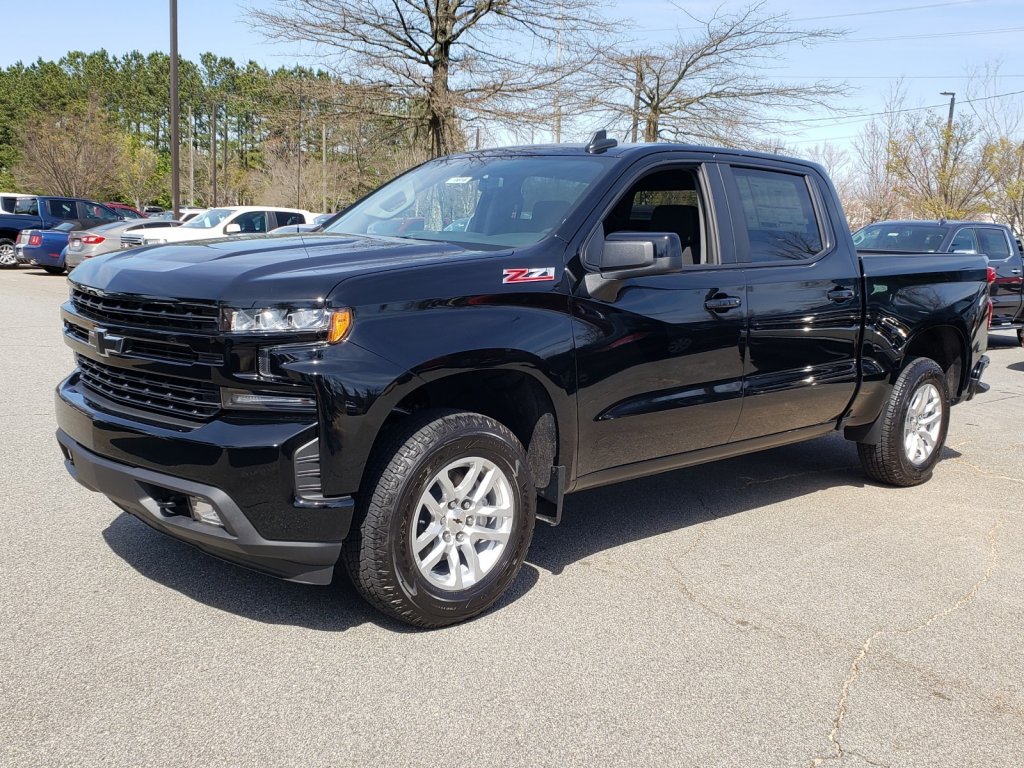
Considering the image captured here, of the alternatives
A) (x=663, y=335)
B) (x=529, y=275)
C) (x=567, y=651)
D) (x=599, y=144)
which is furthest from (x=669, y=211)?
(x=567, y=651)

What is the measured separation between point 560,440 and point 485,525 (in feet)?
1.64

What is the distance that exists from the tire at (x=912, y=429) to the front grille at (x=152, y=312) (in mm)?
4219

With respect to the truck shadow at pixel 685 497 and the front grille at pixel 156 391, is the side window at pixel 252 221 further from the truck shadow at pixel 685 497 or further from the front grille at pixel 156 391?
the front grille at pixel 156 391

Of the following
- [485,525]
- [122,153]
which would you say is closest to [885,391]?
[485,525]

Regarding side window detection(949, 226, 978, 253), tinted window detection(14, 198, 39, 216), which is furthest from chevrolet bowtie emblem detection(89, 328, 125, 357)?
tinted window detection(14, 198, 39, 216)

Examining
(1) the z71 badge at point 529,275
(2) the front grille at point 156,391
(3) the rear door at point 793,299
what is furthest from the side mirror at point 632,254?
(2) the front grille at point 156,391

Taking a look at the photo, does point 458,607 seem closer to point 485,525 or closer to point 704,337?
point 485,525

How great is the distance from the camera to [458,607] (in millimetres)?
3766

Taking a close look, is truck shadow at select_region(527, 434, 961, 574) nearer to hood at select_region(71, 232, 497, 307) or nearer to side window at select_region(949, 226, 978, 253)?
hood at select_region(71, 232, 497, 307)

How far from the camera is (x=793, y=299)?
5062 mm

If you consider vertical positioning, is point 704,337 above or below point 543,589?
above

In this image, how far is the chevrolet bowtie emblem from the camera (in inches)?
143

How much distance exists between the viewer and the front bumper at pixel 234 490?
3301 mm

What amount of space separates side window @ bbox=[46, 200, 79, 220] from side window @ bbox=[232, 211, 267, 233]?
8007 millimetres
